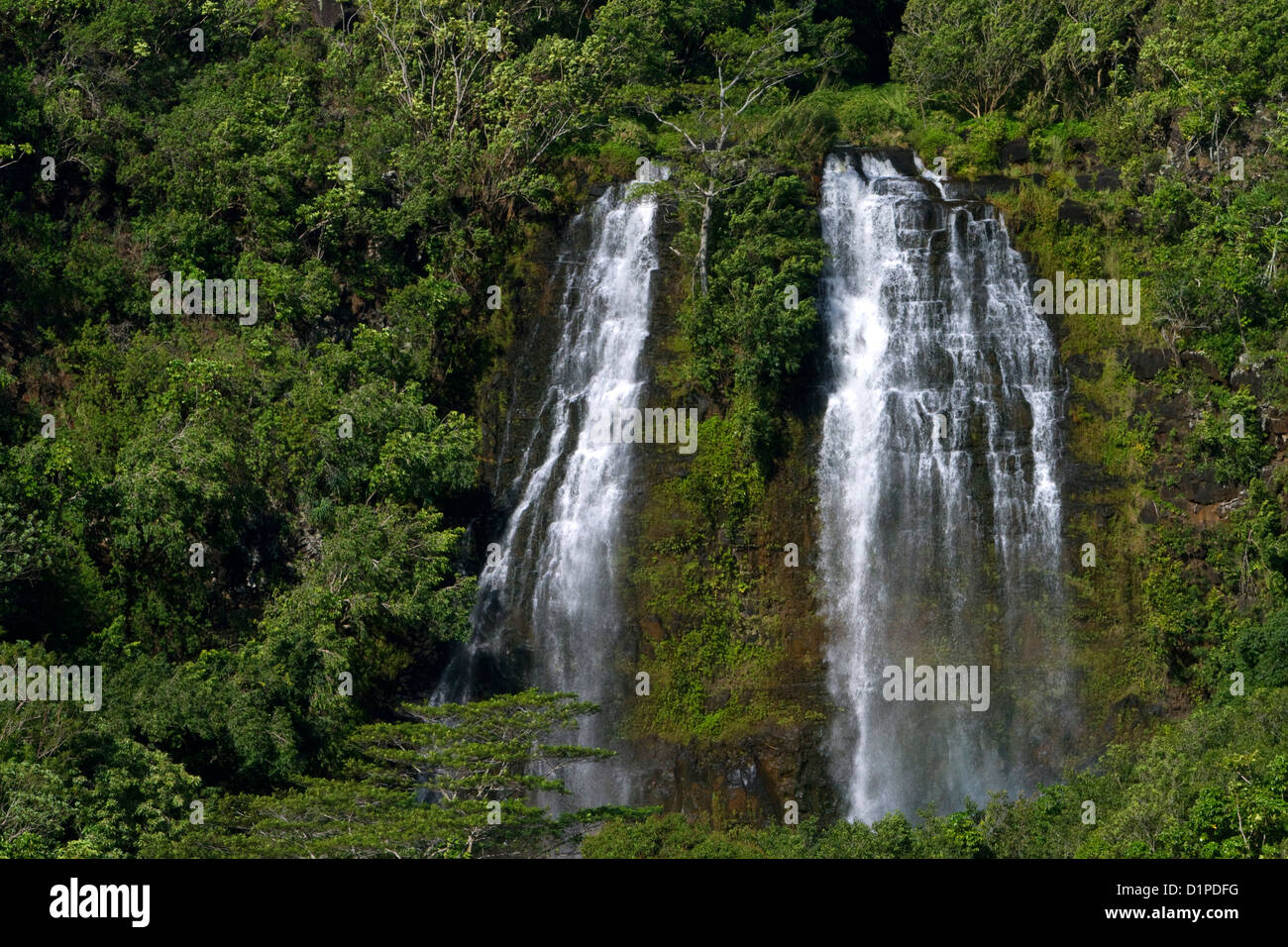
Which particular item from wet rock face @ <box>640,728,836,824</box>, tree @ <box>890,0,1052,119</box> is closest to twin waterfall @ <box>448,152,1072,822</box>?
wet rock face @ <box>640,728,836,824</box>

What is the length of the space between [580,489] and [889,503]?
6.74 metres

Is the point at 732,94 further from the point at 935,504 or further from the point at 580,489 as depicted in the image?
the point at 935,504

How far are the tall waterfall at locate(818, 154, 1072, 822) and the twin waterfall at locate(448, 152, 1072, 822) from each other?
0.05 meters

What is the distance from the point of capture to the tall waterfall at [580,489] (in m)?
38.3

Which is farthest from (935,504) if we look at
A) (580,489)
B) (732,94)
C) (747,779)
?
(732,94)

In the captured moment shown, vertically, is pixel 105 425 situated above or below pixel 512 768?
above

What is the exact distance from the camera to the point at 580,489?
40.0 m

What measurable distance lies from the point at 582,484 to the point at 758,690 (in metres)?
6.11

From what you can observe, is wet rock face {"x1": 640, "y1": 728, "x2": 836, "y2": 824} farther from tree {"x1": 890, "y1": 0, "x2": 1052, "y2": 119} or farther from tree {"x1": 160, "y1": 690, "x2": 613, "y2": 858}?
tree {"x1": 890, "y1": 0, "x2": 1052, "y2": 119}

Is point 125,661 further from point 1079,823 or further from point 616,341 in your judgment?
point 1079,823

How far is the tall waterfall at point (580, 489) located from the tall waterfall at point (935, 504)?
4514mm

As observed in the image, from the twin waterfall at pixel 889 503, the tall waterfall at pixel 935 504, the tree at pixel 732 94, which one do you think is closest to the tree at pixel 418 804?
the twin waterfall at pixel 889 503

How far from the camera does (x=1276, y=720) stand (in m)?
30.5

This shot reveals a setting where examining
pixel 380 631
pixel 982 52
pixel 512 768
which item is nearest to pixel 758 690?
pixel 512 768
